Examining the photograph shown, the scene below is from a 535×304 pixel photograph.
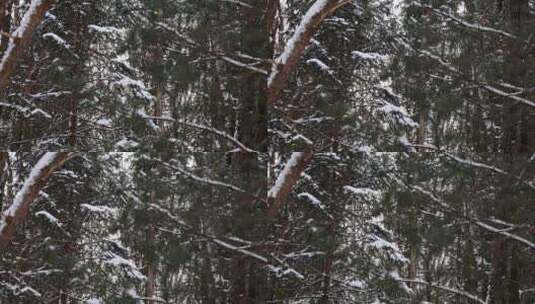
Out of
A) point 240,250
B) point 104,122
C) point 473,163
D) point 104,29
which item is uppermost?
point 104,29

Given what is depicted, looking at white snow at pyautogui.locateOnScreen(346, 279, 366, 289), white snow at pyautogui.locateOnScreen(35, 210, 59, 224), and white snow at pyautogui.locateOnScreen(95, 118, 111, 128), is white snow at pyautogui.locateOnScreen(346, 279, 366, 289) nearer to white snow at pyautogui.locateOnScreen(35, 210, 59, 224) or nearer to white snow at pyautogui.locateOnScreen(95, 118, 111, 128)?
white snow at pyautogui.locateOnScreen(95, 118, 111, 128)

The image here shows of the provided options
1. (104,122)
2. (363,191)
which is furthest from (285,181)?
(104,122)

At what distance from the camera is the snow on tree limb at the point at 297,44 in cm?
472

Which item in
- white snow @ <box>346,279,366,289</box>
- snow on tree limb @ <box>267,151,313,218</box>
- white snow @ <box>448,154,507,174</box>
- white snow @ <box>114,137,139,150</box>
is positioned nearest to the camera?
snow on tree limb @ <box>267,151,313,218</box>

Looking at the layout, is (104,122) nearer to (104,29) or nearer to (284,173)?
(104,29)

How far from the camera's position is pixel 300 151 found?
5.09 metres

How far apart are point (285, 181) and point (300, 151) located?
41cm

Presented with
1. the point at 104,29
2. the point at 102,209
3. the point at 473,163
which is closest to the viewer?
the point at 473,163

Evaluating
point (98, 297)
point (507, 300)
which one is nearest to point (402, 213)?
point (507, 300)

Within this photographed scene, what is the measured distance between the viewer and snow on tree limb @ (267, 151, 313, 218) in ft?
15.3

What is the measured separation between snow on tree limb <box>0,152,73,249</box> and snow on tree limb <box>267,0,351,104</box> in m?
2.22

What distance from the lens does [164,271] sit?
4.68 m

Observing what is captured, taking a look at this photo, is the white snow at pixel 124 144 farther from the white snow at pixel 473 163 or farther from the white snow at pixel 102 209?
the white snow at pixel 473 163

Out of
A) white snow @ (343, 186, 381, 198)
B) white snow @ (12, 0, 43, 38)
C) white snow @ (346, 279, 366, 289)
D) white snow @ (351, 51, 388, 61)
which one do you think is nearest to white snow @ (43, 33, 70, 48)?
white snow @ (12, 0, 43, 38)
